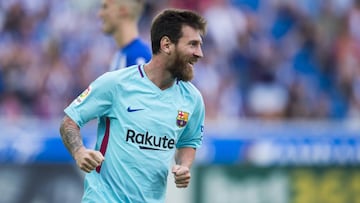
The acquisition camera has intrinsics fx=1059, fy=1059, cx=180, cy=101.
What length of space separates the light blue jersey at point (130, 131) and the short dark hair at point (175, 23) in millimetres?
289

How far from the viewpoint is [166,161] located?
6.34 metres

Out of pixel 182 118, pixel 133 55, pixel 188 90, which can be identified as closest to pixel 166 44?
pixel 188 90

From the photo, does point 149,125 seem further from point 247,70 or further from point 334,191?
point 247,70

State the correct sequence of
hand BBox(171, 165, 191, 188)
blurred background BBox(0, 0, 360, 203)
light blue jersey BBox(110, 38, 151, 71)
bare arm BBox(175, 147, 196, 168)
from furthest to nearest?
blurred background BBox(0, 0, 360, 203) < light blue jersey BBox(110, 38, 151, 71) < bare arm BBox(175, 147, 196, 168) < hand BBox(171, 165, 191, 188)

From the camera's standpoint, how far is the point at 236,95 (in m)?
14.1

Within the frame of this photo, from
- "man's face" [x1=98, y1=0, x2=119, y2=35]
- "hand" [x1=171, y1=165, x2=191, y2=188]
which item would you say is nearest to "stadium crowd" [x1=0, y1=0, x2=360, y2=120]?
"man's face" [x1=98, y1=0, x2=119, y2=35]

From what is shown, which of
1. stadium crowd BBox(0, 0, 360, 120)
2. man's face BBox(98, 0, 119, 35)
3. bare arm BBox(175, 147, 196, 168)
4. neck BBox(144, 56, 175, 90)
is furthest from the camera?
stadium crowd BBox(0, 0, 360, 120)

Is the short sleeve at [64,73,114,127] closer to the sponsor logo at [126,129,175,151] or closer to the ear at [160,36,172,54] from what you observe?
the sponsor logo at [126,129,175,151]

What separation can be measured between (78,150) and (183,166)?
0.61 m

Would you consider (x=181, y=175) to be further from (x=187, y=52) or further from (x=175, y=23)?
(x=175, y=23)

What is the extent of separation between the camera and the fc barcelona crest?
636cm

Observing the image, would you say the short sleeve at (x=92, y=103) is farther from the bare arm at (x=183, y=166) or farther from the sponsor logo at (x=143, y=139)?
the bare arm at (x=183, y=166)

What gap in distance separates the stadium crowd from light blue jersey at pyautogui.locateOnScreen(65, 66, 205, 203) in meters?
6.73

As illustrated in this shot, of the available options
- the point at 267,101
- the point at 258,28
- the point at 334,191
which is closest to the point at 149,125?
the point at 334,191
